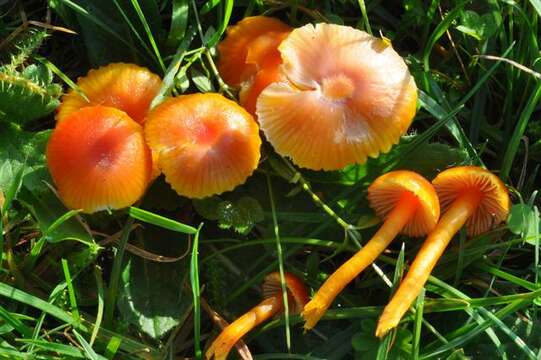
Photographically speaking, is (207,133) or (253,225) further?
(253,225)

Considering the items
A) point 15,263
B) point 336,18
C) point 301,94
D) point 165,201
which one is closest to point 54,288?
point 15,263

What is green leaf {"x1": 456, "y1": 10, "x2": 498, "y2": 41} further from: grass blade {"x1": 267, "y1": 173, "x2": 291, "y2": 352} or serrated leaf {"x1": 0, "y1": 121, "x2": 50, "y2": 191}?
serrated leaf {"x1": 0, "y1": 121, "x2": 50, "y2": 191}

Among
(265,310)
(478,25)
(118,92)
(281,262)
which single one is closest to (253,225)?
(281,262)

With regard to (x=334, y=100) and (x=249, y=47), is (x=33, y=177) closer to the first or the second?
(x=249, y=47)

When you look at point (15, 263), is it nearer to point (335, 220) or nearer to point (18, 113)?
point (18, 113)

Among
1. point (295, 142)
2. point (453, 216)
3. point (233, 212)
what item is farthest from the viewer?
point (233, 212)

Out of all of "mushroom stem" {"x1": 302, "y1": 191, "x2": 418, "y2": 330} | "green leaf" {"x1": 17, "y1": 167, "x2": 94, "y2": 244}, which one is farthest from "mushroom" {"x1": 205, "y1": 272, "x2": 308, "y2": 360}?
"green leaf" {"x1": 17, "y1": 167, "x2": 94, "y2": 244}

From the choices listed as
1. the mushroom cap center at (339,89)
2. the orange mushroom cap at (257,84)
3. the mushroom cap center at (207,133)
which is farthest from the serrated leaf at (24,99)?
the mushroom cap center at (339,89)
